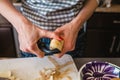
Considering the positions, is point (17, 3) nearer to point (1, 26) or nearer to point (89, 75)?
point (1, 26)

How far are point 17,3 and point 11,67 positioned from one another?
0.67m

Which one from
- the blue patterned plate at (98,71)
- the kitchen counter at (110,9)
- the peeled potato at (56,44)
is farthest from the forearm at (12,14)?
the kitchen counter at (110,9)

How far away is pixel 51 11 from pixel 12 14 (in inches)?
5.0

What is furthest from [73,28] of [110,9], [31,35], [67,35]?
[110,9]

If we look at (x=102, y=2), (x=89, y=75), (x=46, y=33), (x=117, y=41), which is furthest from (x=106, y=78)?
(x=117, y=41)

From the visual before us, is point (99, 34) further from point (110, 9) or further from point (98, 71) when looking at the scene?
point (98, 71)

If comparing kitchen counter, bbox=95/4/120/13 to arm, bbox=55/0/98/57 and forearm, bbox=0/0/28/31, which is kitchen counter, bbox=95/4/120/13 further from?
forearm, bbox=0/0/28/31

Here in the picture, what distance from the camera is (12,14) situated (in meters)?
0.66

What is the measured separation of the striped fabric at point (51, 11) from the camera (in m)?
0.73

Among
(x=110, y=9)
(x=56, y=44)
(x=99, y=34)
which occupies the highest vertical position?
(x=56, y=44)

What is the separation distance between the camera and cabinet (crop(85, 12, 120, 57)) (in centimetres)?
142

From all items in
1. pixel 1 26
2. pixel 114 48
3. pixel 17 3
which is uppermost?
pixel 17 3

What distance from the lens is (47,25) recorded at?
744mm

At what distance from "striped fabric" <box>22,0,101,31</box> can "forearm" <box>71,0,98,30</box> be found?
0.08 ft
